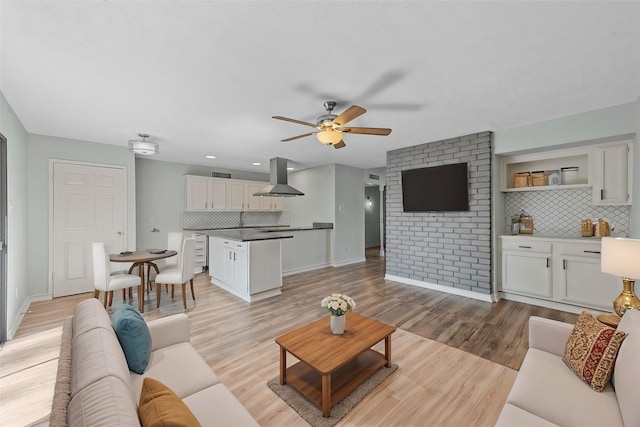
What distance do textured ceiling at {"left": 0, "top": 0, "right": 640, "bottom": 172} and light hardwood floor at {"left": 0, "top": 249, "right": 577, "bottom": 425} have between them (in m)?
2.49

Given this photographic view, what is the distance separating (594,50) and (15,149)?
582 centimetres

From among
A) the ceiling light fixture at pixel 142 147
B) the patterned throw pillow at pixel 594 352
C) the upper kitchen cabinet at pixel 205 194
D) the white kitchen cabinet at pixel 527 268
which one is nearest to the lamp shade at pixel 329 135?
the patterned throw pillow at pixel 594 352

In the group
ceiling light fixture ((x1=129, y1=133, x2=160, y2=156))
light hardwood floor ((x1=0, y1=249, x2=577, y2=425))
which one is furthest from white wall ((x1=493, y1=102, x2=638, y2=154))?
ceiling light fixture ((x1=129, y1=133, x2=160, y2=156))

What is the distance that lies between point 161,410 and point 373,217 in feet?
29.6

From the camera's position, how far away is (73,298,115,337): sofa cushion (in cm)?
135

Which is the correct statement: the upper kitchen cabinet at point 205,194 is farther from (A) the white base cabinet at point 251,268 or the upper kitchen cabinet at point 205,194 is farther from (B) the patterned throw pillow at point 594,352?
(B) the patterned throw pillow at point 594,352

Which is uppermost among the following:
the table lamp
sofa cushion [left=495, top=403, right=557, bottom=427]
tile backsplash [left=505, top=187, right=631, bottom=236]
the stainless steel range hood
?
the stainless steel range hood

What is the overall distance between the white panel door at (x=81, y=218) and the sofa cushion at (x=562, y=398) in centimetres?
506

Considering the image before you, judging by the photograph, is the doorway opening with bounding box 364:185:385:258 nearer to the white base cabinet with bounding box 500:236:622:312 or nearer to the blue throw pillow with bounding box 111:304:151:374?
the white base cabinet with bounding box 500:236:622:312

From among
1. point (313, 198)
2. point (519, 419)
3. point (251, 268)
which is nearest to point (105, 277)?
point (251, 268)

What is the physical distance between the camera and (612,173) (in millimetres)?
3201

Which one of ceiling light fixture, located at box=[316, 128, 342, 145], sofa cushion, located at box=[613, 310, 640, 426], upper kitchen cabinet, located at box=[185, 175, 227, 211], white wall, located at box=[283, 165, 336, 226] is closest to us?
sofa cushion, located at box=[613, 310, 640, 426]

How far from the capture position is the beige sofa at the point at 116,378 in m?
0.79

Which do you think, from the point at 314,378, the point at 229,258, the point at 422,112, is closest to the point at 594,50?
the point at 422,112
